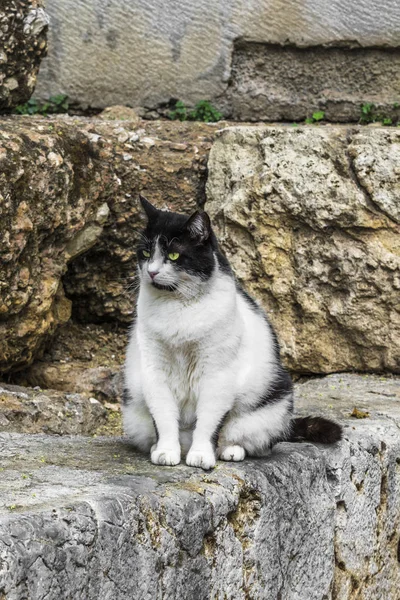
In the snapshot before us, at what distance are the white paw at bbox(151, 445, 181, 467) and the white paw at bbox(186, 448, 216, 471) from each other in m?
0.04

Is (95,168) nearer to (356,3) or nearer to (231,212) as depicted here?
(231,212)

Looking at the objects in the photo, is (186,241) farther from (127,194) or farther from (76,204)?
(127,194)

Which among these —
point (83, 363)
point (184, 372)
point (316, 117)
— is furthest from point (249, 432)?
point (316, 117)

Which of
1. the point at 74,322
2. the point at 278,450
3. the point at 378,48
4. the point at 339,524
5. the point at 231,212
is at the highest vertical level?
the point at 378,48

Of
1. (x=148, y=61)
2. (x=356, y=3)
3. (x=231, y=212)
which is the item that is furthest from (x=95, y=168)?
(x=356, y=3)

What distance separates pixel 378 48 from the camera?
18.2 feet

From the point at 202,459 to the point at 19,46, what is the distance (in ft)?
9.08

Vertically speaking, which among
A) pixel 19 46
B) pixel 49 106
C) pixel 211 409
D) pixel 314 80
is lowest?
pixel 211 409

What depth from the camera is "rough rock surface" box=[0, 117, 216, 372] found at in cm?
410

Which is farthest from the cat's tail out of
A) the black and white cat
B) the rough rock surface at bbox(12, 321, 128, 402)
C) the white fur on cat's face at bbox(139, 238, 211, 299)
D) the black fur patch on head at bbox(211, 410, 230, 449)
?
the rough rock surface at bbox(12, 321, 128, 402)

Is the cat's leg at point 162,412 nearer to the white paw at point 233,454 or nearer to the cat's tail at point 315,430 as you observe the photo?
the white paw at point 233,454

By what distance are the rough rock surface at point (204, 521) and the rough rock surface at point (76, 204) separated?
3.79 feet

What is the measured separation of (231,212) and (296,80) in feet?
4.64

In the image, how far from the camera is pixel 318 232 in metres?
4.66
